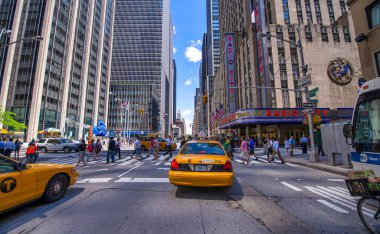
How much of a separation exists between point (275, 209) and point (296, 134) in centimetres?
3745

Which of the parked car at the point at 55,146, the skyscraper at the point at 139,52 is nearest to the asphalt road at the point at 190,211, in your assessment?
the parked car at the point at 55,146

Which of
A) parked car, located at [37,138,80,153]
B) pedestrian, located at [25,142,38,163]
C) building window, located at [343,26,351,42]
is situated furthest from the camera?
building window, located at [343,26,351,42]

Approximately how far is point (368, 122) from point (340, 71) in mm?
42067

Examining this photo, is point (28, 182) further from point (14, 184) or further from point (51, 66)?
point (51, 66)

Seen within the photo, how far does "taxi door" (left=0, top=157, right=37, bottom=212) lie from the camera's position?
3720 millimetres

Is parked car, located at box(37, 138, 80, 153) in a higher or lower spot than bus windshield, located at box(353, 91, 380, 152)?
lower

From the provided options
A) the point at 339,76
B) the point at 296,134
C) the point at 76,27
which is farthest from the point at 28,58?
the point at 339,76

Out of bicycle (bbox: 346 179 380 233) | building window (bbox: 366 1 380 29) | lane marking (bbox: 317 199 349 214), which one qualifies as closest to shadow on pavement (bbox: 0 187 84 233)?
bicycle (bbox: 346 179 380 233)

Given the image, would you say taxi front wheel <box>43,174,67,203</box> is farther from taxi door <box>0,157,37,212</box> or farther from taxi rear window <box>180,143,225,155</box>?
taxi rear window <box>180,143,225,155</box>

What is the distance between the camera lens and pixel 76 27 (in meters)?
58.4

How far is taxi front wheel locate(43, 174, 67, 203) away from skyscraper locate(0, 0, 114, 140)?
154ft

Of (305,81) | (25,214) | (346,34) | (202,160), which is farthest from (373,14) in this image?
(346,34)

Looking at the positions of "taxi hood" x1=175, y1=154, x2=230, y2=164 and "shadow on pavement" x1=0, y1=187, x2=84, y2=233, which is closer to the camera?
"shadow on pavement" x1=0, y1=187, x2=84, y2=233

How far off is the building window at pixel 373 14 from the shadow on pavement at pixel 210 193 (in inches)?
506
